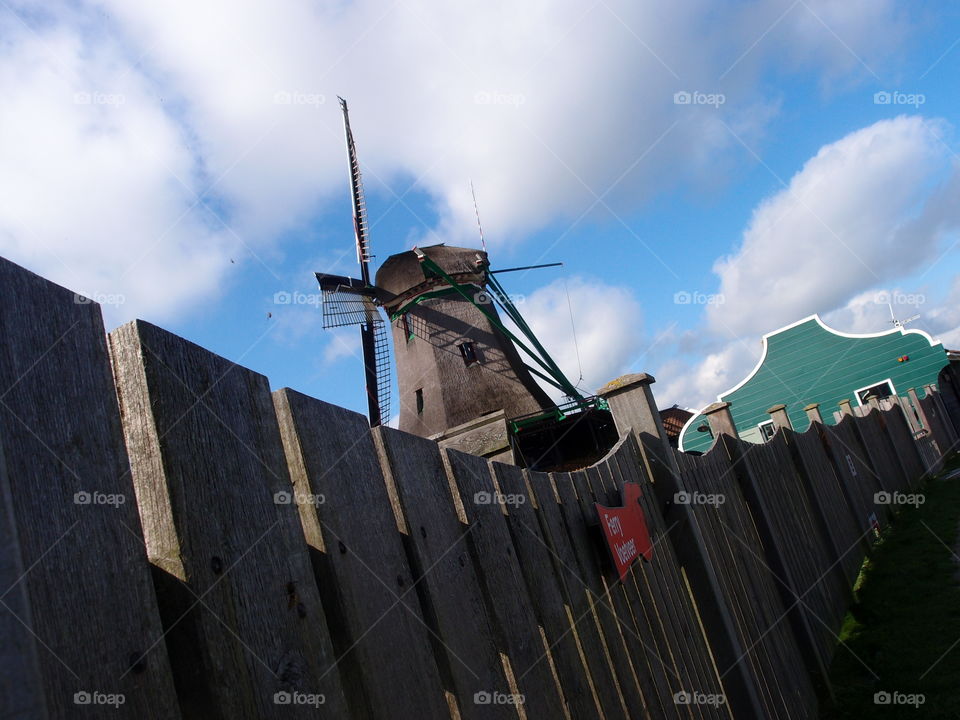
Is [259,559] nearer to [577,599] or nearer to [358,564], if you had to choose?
[358,564]

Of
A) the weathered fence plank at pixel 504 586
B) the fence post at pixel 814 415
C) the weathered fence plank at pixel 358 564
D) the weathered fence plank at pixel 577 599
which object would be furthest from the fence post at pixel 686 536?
the fence post at pixel 814 415

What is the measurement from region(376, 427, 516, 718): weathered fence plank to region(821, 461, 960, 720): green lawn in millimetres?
3402

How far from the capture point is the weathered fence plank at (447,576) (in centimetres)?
156

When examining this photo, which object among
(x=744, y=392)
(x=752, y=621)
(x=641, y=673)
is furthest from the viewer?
(x=744, y=392)

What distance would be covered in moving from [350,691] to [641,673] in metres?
1.76

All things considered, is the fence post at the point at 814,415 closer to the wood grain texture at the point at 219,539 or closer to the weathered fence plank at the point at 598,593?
the weathered fence plank at the point at 598,593

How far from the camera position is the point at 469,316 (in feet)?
64.7

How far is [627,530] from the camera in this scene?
2814mm

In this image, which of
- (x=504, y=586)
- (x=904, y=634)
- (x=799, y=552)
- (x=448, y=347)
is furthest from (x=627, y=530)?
(x=448, y=347)

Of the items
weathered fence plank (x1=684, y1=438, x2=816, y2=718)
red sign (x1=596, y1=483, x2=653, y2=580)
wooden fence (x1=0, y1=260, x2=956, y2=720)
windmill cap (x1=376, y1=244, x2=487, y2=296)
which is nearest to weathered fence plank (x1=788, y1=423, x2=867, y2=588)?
weathered fence plank (x1=684, y1=438, x2=816, y2=718)

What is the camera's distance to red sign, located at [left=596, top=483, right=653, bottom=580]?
2.57 meters

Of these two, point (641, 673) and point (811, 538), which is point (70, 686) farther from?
point (811, 538)

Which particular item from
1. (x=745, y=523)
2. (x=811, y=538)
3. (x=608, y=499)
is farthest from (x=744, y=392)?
(x=608, y=499)

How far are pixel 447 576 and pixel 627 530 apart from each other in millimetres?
1358
